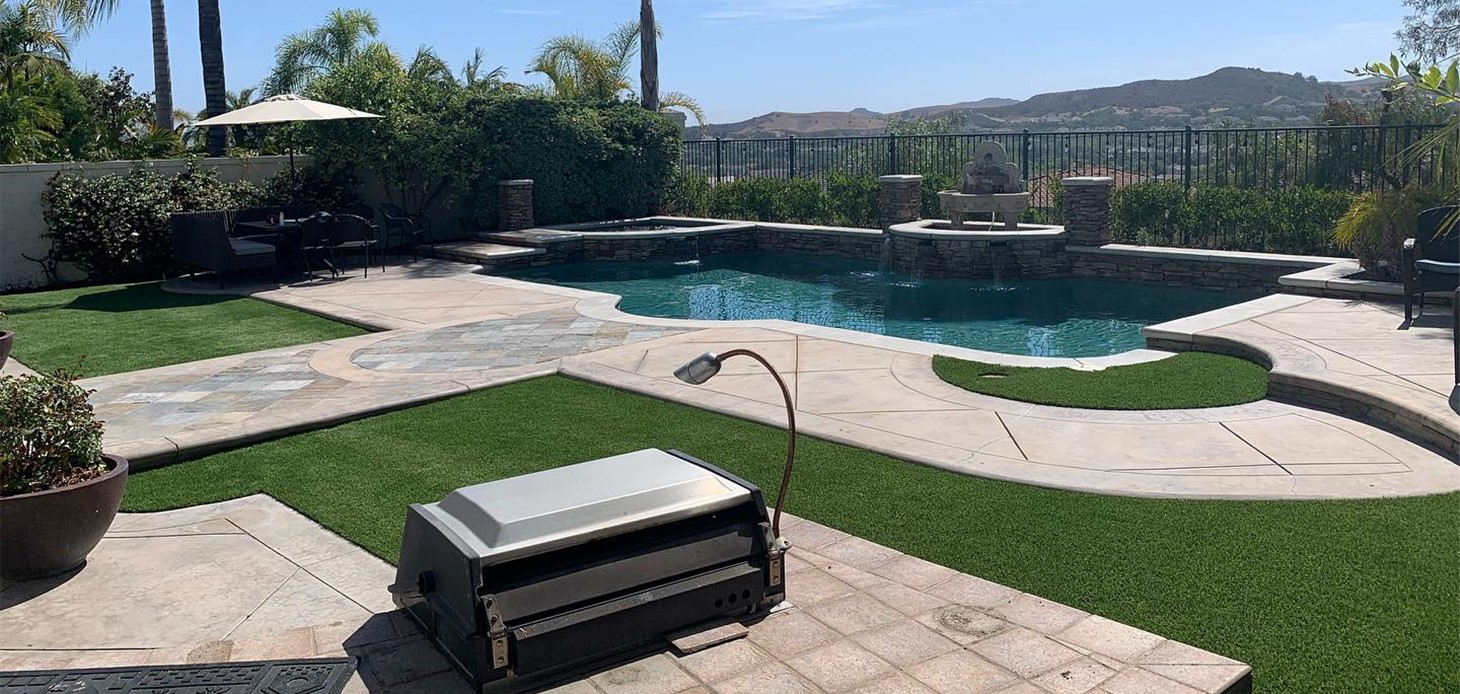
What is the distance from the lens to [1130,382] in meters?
7.93

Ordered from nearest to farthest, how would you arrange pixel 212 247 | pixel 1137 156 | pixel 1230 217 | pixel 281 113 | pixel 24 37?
pixel 212 247, pixel 281 113, pixel 1230 217, pixel 1137 156, pixel 24 37

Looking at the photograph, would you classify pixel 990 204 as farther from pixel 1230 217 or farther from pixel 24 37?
pixel 24 37

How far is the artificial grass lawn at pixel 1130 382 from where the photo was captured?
24.3 feet

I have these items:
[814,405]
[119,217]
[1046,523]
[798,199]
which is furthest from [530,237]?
[1046,523]

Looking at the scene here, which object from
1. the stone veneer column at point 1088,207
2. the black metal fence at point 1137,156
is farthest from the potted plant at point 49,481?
the stone veneer column at point 1088,207

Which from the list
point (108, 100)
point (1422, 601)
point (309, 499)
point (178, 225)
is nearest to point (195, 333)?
point (178, 225)

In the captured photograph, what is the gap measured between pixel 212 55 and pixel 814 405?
15.8m

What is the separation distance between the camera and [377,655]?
3.91m

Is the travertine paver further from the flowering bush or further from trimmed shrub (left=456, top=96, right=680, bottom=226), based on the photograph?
trimmed shrub (left=456, top=96, right=680, bottom=226)

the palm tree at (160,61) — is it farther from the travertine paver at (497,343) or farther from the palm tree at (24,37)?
the travertine paver at (497,343)

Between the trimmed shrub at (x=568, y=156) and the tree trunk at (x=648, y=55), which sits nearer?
the trimmed shrub at (x=568, y=156)

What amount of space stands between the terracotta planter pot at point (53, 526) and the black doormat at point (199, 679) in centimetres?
97

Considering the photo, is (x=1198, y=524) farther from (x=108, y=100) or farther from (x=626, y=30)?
(x=108, y=100)

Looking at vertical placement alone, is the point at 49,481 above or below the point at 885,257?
below
